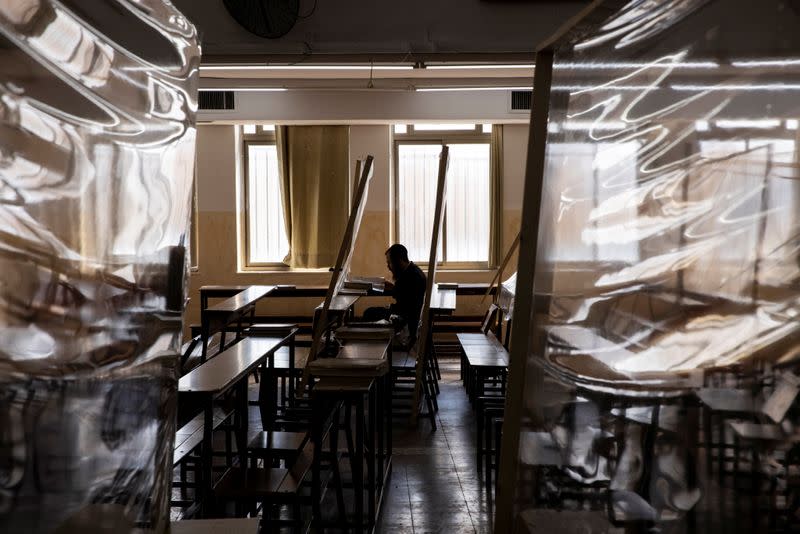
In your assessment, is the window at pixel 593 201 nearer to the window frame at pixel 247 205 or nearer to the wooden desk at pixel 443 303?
the wooden desk at pixel 443 303

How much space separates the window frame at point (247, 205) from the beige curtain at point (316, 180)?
0.91 ft

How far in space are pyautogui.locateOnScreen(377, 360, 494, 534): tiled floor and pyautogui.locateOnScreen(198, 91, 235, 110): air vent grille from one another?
4.50 metres

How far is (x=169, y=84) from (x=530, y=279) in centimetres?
69

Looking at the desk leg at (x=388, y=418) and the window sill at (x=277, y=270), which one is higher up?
the window sill at (x=277, y=270)

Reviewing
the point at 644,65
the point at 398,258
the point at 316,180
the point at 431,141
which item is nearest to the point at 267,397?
the point at 398,258

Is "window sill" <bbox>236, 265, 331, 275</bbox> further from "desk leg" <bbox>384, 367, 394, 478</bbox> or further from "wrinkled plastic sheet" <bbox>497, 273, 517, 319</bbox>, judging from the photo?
"desk leg" <bbox>384, 367, 394, 478</bbox>

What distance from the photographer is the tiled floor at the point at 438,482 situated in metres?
4.23

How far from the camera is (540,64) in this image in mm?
1557

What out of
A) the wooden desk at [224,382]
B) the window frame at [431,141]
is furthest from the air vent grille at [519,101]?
the wooden desk at [224,382]

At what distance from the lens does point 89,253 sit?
1009mm

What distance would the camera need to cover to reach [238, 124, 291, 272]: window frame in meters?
10.3

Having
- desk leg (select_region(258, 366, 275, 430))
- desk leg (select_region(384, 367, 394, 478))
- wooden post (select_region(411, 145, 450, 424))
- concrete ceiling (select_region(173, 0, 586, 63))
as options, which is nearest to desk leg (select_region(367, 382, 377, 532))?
desk leg (select_region(258, 366, 275, 430))

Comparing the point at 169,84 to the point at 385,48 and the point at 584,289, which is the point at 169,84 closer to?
the point at 584,289

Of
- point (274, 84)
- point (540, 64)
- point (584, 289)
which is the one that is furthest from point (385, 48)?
point (584, 289)
